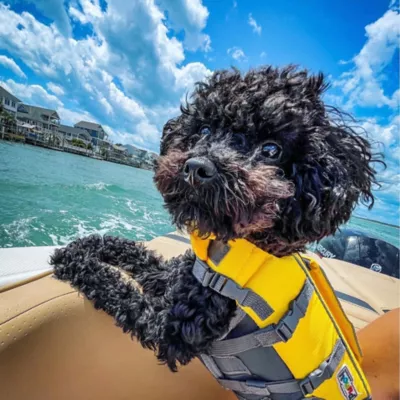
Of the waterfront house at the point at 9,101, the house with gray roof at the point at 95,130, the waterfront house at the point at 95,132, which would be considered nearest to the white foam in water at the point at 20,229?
the waterfront house at the point at 9,101

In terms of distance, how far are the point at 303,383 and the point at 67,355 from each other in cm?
93

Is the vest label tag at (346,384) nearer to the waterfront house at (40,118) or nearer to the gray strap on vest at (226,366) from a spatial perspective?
the gray strap on vest at (226,366)

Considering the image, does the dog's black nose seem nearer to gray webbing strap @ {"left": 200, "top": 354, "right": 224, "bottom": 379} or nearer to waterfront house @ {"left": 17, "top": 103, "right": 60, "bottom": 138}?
gray webbing strap @ {"left": 200, "top": 354, "right": 224, "bottom": 379}

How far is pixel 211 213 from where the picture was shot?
0.95m

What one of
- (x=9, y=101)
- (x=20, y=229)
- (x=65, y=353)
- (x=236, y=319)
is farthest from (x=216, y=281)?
(x=9, y=101)

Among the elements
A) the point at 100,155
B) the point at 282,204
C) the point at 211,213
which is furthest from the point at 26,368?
the point at 100,155

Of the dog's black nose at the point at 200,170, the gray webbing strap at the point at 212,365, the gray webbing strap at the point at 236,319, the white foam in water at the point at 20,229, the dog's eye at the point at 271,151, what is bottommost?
the white foam in water at the point at 20,229

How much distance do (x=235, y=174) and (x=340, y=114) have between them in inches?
27.7

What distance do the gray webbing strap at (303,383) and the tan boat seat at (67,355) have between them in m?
0.45

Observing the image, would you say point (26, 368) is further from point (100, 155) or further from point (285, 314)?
point (100, 155)

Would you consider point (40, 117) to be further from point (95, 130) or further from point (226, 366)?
point (226, 366)

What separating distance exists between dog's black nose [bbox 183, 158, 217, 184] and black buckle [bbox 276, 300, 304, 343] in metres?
0.61

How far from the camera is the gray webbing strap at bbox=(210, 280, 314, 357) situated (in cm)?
98

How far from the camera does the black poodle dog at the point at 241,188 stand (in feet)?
3.15
